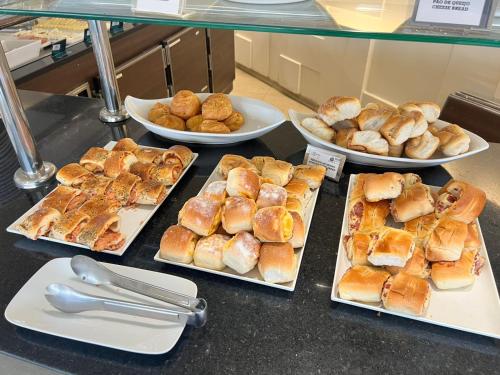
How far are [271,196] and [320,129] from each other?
0.31 m

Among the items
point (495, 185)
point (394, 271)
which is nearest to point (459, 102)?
point (495, 185)

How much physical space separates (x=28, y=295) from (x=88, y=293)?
11 centimetres

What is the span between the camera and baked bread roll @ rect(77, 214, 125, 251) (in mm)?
728

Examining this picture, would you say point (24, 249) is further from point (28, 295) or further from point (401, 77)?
point (401, 77)

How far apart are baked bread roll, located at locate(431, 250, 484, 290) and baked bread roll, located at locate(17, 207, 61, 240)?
724 mm

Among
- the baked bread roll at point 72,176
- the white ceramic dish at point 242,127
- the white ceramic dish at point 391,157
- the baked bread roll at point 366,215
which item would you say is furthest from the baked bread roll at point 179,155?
the baked bread roll at point 366,215

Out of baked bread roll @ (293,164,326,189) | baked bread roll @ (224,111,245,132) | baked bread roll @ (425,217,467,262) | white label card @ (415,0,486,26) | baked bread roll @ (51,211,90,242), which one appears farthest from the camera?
baked bread roll @ (224,111,245,132)

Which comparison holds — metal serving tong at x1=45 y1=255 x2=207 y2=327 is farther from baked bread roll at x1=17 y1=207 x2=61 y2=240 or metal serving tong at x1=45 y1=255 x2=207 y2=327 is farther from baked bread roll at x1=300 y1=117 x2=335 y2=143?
baked bread roll at x1=300 y1=117 x2=335 y2=143

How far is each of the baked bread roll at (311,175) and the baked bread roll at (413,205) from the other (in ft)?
0.57

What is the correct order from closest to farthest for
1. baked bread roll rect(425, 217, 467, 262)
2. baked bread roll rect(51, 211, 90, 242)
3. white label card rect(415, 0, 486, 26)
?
white label card rect(415, 0, 486, 26) → baked bread roll rect(425, 217, 467, 262) → baked bread roll rect(51, 211, 90, 242)

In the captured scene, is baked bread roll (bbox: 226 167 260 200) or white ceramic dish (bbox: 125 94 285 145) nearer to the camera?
baked bread roll (bbox: 226 167 260 200)

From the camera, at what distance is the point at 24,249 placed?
776mm

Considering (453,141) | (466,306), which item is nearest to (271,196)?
(466,306)

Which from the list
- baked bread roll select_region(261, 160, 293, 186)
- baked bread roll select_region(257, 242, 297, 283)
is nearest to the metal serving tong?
baked bread roll select_region(257, 242, 297, 283)
